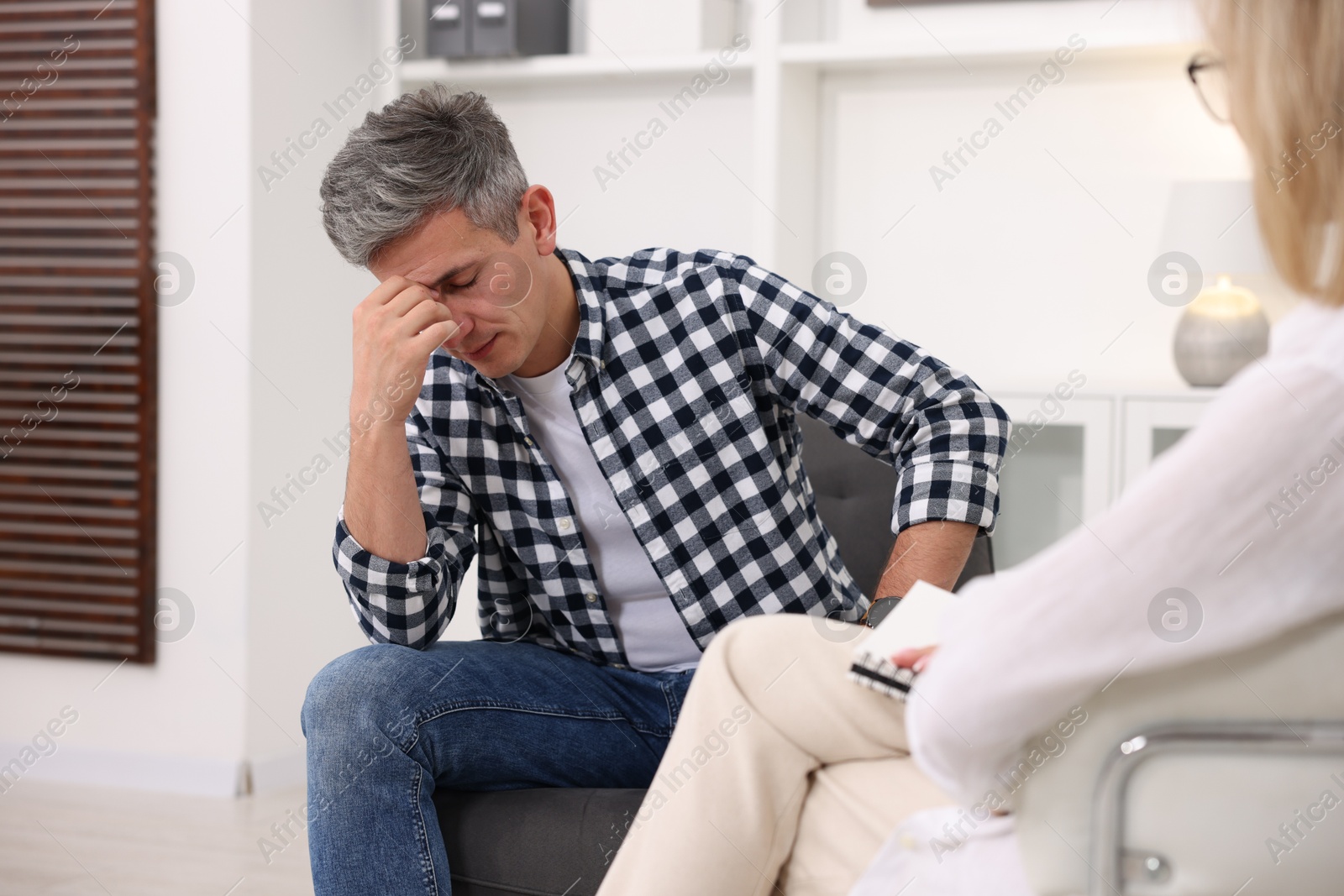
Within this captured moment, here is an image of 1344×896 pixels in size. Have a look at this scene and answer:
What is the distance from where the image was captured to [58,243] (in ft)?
9.75

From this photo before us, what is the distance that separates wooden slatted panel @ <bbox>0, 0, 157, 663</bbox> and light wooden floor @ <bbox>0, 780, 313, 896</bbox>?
0.36 metres

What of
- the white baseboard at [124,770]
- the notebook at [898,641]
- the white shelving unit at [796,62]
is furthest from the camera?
the white baseboard at [124,770]

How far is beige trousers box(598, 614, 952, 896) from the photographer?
96 cm

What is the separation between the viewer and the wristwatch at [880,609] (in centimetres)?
139

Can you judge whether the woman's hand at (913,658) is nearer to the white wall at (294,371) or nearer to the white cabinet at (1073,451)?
the white cabinet at (1073,451)

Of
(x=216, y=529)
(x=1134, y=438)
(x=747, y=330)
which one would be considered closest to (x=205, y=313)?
(x=216, y=529)

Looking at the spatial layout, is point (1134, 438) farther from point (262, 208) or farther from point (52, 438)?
point (52, 438)

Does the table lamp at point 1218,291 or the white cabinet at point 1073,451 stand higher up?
the table lamp at point 1218,291

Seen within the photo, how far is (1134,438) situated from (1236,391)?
2.04m

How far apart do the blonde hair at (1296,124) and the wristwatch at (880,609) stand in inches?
28.8

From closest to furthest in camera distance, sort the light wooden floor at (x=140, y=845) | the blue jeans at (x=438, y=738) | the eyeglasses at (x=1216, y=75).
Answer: the eyeglasses at (x=1216, y=75), the blue jeans at (x=438, y=738), the light wooden floor at (x=140, y=845)

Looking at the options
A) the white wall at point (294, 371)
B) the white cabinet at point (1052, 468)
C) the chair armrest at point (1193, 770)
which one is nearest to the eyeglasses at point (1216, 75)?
the chair armrest at point (1193, 770)

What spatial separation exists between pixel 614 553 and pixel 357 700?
410 millimetres

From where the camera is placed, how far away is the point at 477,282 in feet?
5.06
